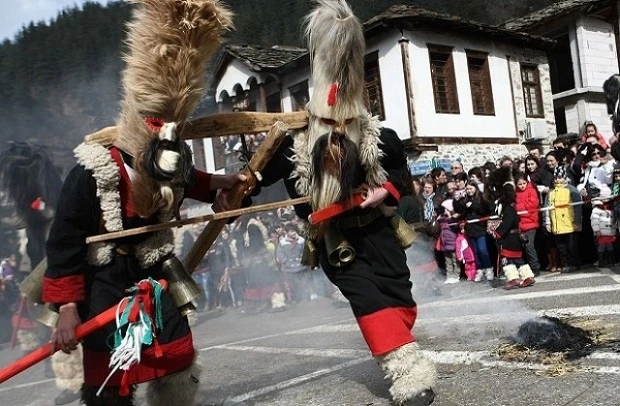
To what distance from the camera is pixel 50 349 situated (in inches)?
112

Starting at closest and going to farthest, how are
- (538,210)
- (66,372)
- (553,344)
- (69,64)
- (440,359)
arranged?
1. (553,344)
2. (440,359)
3. (66,372)
4. (538,210)
5. (69,64)

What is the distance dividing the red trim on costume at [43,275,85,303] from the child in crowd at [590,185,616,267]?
7.43 metres

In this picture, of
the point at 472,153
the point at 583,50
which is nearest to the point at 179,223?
the point at 472,153

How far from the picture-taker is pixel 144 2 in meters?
2.90

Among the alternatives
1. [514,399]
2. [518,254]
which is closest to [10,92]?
Result: [518,254]

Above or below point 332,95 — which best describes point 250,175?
below

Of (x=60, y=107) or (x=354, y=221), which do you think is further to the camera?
(x=60, y=107)

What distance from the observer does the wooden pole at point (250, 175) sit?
141 inches

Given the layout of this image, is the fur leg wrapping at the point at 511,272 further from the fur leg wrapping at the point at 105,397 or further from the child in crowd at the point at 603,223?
the fur leg wrapping at the point at 105,397

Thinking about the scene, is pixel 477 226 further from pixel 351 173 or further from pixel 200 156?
pixel 200 156

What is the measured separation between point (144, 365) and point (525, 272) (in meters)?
6.21

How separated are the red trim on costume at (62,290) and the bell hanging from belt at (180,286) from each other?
0.48 metres

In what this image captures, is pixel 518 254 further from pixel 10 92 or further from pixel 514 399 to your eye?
pixel 10 92

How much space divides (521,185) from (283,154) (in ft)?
Answer: 20.4
